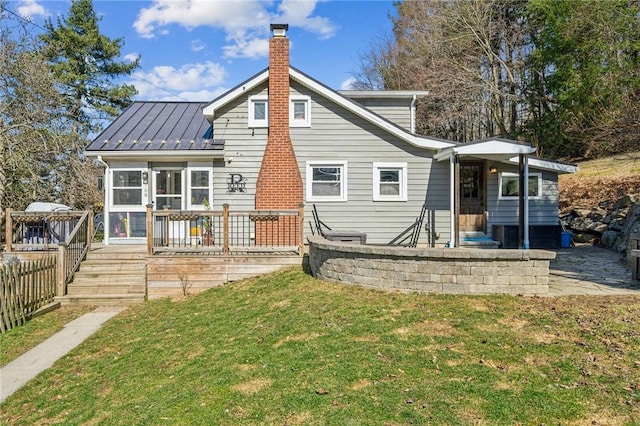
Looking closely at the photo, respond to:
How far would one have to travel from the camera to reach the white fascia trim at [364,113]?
10727mm

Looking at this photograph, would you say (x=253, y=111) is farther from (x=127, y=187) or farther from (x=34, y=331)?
(x=34, y=331)

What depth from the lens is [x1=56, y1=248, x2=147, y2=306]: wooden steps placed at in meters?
8.51

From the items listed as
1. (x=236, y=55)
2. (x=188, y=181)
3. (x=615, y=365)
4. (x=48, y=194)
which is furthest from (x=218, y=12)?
(x=615, y=365)

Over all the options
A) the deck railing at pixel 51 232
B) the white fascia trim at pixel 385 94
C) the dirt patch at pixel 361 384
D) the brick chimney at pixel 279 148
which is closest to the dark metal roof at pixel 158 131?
the brick chimney at pixel 279 148

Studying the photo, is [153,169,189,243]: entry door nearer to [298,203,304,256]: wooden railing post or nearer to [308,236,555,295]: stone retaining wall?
[298,203,304,256]: wooden railing post

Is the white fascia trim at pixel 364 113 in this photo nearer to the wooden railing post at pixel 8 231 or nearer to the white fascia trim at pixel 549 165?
the white fascia trim at pixel 549 165

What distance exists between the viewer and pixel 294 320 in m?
5.49

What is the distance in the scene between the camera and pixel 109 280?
29.2ft

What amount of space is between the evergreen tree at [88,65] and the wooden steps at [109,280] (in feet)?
59.4

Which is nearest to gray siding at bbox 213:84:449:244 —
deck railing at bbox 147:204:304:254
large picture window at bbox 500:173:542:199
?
deck railing at bbox 147:204:304:254

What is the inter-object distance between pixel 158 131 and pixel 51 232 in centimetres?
397

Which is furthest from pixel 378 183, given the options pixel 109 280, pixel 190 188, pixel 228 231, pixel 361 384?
pixel 361 384

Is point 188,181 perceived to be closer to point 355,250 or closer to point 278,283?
point 278,283

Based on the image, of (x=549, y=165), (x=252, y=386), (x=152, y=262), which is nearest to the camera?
(x=252, y=386)
